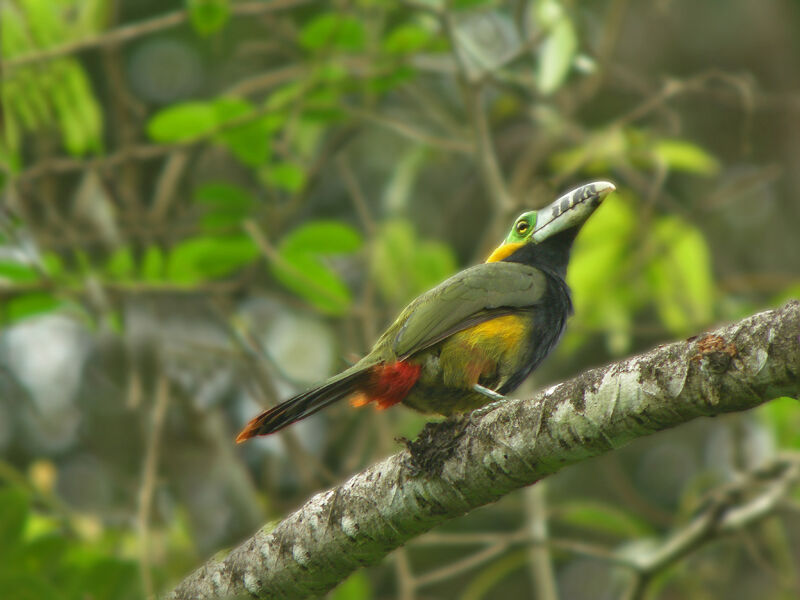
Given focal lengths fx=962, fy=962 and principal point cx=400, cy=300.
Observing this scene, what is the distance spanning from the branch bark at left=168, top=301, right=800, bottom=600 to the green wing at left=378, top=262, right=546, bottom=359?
2.03ft

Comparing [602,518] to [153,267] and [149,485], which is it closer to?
[149,485]

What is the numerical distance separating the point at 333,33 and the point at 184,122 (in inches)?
27.4

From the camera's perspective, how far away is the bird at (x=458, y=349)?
2.94 meters

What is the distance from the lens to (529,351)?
321cm

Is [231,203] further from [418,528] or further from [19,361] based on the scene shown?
[19,361]

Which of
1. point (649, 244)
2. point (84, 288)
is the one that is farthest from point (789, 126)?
point (84, 288)

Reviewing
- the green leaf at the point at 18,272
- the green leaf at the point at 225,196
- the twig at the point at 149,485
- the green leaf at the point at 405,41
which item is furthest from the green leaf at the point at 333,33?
the twig at the point at 149,485

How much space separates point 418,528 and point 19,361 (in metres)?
5.91

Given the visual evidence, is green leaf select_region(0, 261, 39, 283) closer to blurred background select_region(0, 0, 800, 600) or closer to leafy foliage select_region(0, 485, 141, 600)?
blurred background select_region(0, 0, 800, 600)

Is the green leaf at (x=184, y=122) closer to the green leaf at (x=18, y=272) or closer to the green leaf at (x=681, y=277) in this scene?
the green leaf at (x=18, y=272)

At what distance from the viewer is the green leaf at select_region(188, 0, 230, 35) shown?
3680 millimetres

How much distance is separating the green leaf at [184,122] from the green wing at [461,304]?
1.14m

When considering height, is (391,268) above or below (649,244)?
above

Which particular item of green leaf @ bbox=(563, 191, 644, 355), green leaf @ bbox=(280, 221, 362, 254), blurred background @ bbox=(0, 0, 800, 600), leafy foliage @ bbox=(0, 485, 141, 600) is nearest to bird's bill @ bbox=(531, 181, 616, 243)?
blurred background @ bbox=(0, 0, 800, 600)
